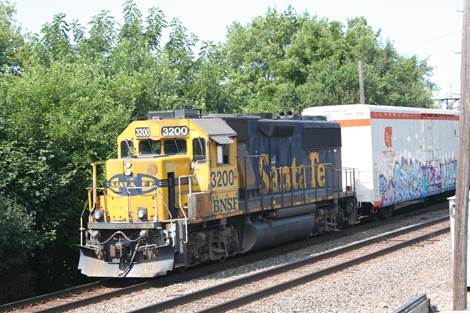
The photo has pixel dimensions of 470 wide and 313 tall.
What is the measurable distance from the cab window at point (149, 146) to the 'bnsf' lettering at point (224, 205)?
66.4 inches

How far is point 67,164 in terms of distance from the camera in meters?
16.4

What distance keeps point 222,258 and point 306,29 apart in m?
36.1

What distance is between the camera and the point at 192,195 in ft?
45.0

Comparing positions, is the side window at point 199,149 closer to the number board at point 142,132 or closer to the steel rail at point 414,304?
the number board at point 142,132

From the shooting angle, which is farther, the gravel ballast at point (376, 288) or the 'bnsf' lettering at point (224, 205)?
the 'bnsf' lettering at point (224, 205)

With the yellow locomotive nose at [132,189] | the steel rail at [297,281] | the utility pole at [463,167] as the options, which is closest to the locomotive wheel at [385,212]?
the steel rail at [297,281]

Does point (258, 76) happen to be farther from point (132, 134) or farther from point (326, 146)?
point (132, 134)

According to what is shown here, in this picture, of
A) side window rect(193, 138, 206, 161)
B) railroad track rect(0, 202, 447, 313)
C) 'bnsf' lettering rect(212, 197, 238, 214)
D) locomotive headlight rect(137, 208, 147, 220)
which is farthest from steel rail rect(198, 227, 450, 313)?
side window rect(193, 138, 206, 161)

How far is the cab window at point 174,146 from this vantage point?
14.7 meters

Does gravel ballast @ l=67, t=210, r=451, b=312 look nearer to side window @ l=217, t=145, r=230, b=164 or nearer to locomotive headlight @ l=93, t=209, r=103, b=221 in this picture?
locomotive headlight @ l=93, t=209, r=103, b=221

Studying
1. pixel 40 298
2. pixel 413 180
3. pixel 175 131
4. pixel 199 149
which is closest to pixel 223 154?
pixel 199 149

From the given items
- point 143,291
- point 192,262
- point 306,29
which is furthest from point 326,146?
point 306,29

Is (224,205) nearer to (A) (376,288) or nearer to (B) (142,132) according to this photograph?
(B) (142,132)

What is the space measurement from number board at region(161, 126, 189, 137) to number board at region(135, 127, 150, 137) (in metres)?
0.37
